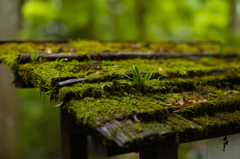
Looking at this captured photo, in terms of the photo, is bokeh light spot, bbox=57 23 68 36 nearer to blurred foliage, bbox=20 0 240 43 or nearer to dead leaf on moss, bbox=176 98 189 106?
blurred foliage, bbox=20 0 240 43

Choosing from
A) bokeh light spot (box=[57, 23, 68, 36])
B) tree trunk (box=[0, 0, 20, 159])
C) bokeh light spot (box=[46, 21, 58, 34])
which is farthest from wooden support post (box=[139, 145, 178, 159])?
bokeh light spot (box=[46, 21, 58, 34])

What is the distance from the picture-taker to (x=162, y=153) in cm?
200

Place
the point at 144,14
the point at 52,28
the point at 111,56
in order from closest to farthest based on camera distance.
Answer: the point at 111,56
the point at 144,14
the point at 52,28

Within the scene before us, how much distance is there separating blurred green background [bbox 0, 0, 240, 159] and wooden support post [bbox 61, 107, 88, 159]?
242 inches

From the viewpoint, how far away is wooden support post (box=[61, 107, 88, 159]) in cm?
300

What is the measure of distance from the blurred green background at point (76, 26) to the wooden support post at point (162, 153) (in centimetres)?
728

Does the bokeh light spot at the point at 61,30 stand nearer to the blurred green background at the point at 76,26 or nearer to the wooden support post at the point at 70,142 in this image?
the blurred green background at the point at 76,26

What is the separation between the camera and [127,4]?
11.6 metres

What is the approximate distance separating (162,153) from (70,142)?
4.77ft

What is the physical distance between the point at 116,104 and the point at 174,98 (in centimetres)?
56

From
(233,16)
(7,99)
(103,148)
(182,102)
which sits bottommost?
(7,99)

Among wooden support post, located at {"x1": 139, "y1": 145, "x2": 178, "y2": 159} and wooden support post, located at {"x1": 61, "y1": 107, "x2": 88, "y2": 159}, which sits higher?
wooden support post, located at {"x1": 139, "y1": 145, "x2": 178, "y2": 159}

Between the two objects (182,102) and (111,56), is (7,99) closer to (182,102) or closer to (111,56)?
(111,56)

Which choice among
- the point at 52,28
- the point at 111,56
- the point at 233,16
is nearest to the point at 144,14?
the point at 233,16
